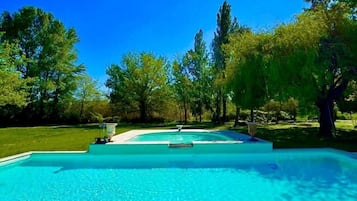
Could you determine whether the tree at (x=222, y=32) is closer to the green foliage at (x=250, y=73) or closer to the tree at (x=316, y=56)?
the green foliage at (x=250, y=73)

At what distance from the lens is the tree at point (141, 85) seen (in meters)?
31.2

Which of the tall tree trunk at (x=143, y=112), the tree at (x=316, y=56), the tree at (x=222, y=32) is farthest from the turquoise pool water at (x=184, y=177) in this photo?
the tall tree trunk at (x=143, y=112)

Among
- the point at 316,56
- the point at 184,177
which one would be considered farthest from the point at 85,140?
the point at 316,56

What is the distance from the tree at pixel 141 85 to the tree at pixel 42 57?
196 inches

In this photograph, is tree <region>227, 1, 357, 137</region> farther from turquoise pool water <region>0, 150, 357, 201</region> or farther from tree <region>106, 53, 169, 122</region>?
tree <region>106, 53, 169, 122</region>

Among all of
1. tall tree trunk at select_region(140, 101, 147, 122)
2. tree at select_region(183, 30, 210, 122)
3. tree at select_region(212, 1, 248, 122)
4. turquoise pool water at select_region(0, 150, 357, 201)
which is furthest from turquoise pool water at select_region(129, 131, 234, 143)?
tall tree trunk at select_region(140, 101, 147, 122)

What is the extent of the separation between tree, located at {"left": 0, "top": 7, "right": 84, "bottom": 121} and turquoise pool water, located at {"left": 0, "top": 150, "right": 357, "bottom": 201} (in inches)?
898

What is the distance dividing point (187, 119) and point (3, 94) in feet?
59.9

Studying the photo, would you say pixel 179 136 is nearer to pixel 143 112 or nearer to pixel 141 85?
pixel 141 85

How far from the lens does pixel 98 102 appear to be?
32.9 meters

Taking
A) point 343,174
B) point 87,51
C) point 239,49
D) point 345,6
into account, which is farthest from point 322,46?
point 87,51

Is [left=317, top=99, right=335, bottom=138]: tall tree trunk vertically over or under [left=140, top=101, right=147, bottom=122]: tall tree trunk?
under

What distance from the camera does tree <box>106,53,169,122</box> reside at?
102ft

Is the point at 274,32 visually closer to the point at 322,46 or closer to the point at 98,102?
the point at 322,46
